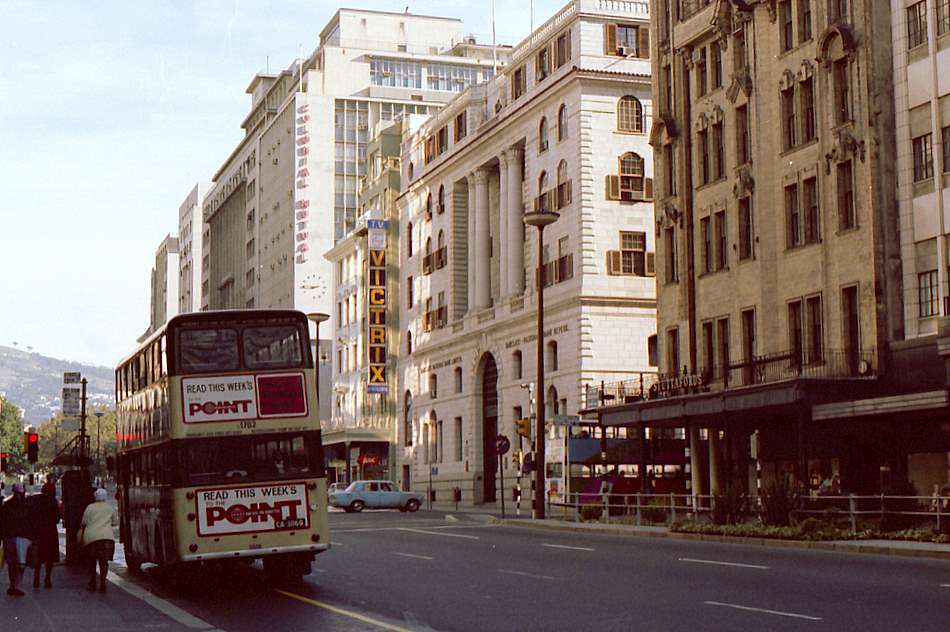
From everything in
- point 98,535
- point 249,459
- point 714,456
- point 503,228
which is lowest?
point 98,535

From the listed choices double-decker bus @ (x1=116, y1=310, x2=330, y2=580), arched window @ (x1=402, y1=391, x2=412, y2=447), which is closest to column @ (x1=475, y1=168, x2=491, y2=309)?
arched window @ (x1=402, y1=391, x2=412, y2=447)

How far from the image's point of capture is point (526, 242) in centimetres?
7138

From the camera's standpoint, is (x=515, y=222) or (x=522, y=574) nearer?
(x=522, y=574)

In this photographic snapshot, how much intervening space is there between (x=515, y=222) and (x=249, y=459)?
52534mm

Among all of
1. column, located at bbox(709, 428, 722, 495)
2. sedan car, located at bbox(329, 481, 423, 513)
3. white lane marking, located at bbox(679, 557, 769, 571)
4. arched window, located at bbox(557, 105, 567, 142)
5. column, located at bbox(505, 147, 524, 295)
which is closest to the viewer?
white lane marking, located at bbox(679, 557, 769, 571)

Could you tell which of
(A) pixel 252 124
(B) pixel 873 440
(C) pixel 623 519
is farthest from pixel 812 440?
(A) pixel 252 124

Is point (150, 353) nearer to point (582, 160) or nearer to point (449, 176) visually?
point (582, 160)

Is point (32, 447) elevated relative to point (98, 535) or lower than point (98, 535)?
elevated

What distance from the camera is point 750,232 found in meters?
49.9

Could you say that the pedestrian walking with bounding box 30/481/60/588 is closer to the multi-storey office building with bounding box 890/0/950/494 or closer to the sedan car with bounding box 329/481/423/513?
the multi-storey office building with bounding box 890/0/950/494

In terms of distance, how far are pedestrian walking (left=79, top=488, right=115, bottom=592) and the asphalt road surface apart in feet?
3.28

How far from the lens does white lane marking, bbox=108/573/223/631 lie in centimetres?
1696

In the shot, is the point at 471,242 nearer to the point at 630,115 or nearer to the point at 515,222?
the point at 515,222

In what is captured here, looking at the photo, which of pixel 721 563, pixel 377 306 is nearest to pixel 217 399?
pixel 721 563
